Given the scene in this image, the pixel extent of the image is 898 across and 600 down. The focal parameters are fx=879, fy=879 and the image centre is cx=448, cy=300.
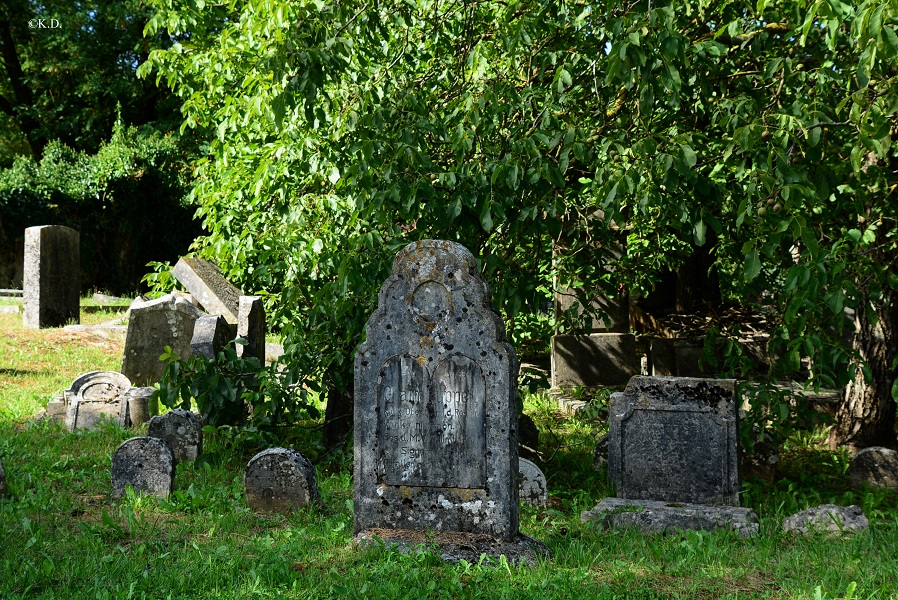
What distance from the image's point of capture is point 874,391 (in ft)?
28.1

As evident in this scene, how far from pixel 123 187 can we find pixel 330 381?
16027 mm

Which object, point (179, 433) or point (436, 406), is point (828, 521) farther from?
point (179, 433)

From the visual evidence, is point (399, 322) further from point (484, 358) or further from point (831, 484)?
point (831, 484)

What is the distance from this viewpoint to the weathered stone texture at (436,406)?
16.5 ft

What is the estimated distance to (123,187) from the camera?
21.6 meters

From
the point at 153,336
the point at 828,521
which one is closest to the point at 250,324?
the point at 153,336

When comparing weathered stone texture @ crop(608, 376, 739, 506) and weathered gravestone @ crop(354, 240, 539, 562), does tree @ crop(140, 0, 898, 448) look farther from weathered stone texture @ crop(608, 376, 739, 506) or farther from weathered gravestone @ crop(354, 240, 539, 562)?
weathered gravestone @ crop(354, 240, 539, 562)

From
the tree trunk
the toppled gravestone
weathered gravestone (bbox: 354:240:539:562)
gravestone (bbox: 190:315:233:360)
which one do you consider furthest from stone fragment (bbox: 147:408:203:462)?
the tree trunk

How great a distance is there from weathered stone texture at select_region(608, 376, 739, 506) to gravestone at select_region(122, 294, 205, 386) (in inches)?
237

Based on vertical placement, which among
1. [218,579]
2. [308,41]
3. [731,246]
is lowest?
[218,579]

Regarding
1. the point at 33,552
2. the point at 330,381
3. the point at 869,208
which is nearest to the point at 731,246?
the point at 869,208

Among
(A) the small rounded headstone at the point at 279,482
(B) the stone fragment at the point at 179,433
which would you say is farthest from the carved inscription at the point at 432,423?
(B) the stone fragment at the point at 179,433

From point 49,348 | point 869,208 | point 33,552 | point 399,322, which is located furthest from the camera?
point 49,348

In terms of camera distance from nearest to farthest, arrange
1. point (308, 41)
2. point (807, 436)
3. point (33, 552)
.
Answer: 1. point (33, 552)
2. point (308, 41)
3. point (807, 436)
